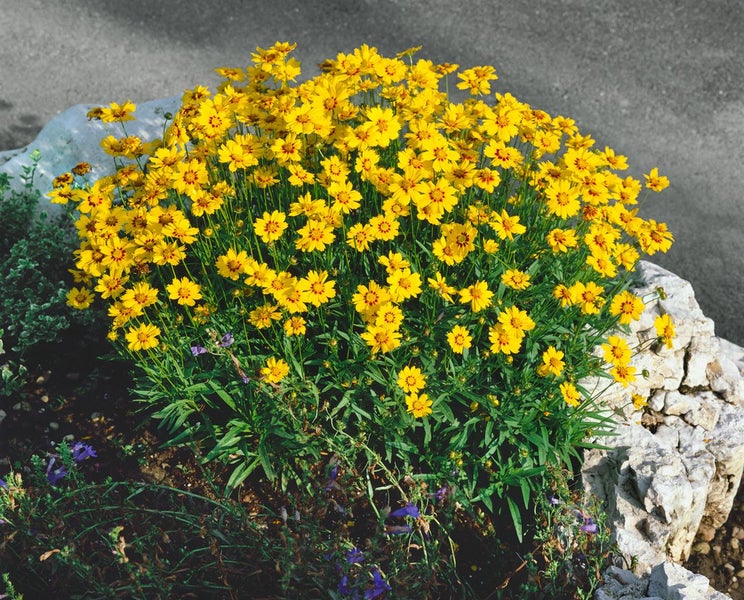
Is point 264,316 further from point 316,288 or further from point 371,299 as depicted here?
point 371,299

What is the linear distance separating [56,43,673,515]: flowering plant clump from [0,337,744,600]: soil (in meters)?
0.19

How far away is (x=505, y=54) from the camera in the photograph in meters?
6.55

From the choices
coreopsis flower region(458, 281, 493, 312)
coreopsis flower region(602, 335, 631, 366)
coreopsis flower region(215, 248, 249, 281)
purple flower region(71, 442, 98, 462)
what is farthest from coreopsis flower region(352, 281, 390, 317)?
purple flower region(71, 442, 98, 462)

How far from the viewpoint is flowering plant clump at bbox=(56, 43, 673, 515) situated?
2957mm

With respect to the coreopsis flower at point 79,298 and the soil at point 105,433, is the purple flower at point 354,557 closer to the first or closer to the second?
the soil at point 105,433

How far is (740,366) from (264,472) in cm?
250

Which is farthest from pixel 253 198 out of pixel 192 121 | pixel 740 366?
pixel 740 366

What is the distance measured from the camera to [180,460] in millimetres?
3434

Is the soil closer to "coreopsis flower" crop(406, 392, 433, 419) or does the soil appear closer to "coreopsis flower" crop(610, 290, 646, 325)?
"coreopsis flower" crop(406, 392, 433, 419)

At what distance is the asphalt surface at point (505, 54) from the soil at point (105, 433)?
244 centimetres

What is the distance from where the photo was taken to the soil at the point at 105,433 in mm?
3381

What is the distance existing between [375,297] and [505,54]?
4.37 meters

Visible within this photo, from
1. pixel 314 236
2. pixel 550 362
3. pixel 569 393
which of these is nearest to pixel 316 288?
pixel 314 236

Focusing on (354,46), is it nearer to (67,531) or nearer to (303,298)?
(303,298)
